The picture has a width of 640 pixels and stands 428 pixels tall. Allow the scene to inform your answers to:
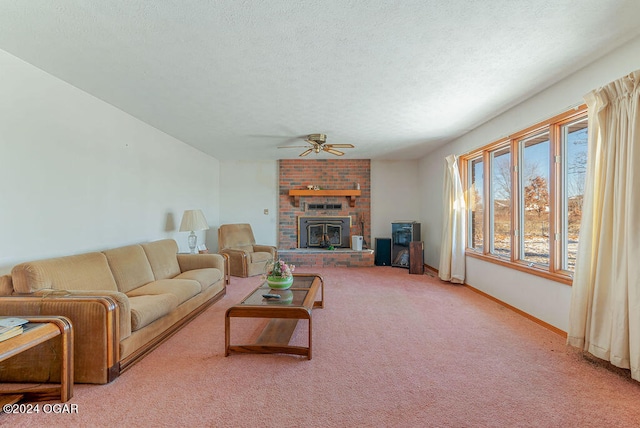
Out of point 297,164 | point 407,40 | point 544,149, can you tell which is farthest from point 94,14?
point 297,164

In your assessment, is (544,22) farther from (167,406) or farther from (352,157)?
(352,157)

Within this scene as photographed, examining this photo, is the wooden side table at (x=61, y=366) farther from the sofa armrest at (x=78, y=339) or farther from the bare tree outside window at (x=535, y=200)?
the bare tree outside window at (x=535, y=200)

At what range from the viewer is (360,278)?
17.3 feet

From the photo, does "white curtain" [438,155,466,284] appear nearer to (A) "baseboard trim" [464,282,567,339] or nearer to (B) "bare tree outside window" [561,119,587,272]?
(A) "baseboard trim" [464,282,567,339]

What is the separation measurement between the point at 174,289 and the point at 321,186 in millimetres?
4350

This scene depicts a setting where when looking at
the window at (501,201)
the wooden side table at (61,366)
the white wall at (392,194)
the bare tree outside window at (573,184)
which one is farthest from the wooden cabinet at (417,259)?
the wooden side table at (61,366)

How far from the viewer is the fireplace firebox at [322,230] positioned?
6.88m

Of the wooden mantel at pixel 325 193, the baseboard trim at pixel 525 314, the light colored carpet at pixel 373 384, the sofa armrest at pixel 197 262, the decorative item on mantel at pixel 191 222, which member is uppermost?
the wooden mantel at pixel 325 193

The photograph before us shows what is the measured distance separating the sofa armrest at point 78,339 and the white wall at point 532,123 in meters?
3.73

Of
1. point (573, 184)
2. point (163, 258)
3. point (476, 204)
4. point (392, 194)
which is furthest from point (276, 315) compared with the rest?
point (392, 194)

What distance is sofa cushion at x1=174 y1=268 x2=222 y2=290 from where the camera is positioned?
11.6 feet

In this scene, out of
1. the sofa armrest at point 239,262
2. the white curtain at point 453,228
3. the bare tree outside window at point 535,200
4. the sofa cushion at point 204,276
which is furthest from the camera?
the sofa armrest at point 239,262

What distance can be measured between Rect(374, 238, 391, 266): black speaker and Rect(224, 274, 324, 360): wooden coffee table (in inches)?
144

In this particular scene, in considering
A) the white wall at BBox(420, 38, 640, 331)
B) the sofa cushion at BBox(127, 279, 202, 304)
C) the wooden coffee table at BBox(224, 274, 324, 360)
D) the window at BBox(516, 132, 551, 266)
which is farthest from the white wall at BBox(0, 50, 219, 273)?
the window at BBox(516, 132, 551, 266)
